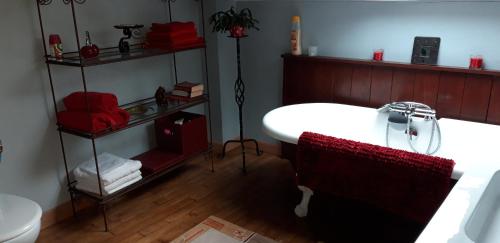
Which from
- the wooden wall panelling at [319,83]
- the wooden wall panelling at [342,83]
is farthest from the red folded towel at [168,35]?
the wooden wall panelling at [342,83]

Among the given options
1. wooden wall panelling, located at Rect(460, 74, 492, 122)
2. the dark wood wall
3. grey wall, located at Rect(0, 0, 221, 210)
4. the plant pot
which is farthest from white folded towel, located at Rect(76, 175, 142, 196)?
wooden wall panelling, located at Rect(460, 74, 492, 122)

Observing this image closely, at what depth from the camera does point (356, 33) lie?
2.74m

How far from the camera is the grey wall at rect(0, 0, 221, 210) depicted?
2148 millimetres

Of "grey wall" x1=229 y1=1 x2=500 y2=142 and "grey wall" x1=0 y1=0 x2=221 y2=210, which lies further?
"grey wall" x1=229 y1=1 x2=500 y2=142

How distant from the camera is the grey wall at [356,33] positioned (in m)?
2.33

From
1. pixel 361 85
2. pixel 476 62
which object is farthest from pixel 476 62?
pixel 361 85

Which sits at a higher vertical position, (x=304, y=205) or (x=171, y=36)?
(x=171, y=36)

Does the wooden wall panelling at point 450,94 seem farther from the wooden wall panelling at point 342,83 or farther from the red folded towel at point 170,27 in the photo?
the red folded towel at point 170,27

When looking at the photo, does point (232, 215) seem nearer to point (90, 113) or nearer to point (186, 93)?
point (186, 93)

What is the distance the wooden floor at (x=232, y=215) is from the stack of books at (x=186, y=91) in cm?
61

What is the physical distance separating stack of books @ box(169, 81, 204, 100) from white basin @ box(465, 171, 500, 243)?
1936 millimetres

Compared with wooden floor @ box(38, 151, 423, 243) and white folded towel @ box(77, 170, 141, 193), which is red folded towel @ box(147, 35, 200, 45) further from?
wooden floor @ box(38, 151, 423, 243)

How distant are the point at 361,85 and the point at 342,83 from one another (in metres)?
0.14

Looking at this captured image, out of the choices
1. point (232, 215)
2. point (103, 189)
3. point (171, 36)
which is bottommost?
point (232, 215)
